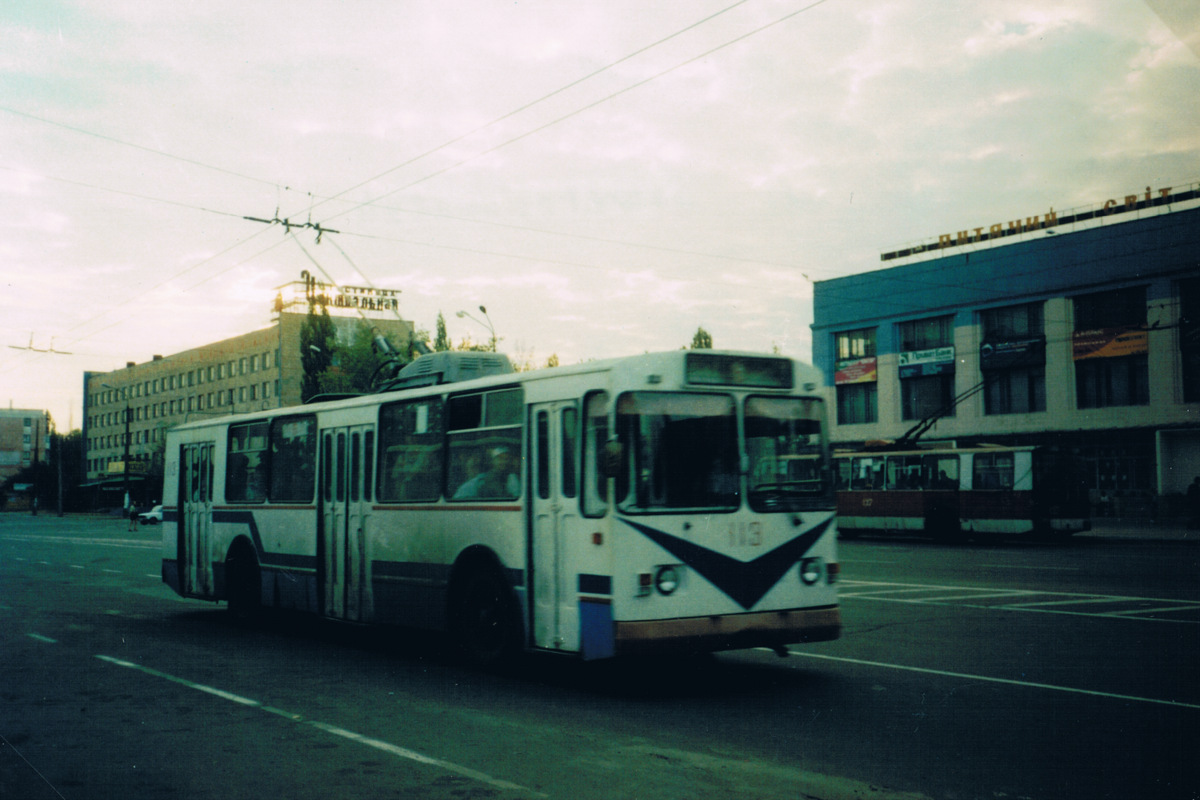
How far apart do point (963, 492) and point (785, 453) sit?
2584 cm

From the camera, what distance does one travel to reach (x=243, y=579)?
14.6 m

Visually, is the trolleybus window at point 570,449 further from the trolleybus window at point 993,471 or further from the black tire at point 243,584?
the trolleybus window at point 993,471

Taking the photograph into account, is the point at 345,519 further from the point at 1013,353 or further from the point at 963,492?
the point at 1013,353

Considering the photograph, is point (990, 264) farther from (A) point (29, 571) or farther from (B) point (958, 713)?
(B) point (958, 713)

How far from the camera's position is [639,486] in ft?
28.0

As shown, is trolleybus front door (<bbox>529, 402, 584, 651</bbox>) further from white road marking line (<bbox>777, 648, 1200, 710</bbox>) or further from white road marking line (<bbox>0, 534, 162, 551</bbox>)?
white road marking line (<bbox>0, 534, 162, 551</bbox>)

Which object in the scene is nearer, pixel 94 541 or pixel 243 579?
pixel 243 579

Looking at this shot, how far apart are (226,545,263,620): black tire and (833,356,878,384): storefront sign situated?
4676 cm

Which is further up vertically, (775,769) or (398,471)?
(398,471)

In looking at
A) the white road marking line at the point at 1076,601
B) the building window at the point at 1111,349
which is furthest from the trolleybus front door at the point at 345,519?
the building window at the point at 1111,349

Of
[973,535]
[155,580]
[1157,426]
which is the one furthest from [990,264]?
[155,580]

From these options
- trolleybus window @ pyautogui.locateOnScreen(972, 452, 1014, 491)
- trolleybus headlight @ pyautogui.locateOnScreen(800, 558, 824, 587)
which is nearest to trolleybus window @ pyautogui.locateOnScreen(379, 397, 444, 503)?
trolleybus headlight @ pyautogui.locateOnScreen(800, 558, 824, 587)

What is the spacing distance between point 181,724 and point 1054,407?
155 ft

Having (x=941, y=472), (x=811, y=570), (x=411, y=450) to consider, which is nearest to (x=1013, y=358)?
(x=941, y=472)
